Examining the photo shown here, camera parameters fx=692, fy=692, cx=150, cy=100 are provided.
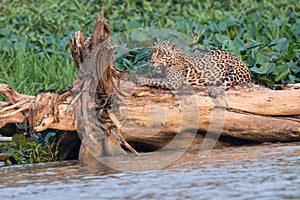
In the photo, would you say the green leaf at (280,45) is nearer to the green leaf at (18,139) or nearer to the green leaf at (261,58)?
the green leaf at (261,58)

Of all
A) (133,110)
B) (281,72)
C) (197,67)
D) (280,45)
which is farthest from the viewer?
(280,45)

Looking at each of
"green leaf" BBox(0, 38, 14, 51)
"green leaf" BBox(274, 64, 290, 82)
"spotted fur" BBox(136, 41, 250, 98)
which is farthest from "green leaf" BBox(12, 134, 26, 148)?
"green leaf" BBox(0, 38, 14, 51)

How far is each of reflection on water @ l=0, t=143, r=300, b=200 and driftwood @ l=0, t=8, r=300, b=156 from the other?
0.21 meters

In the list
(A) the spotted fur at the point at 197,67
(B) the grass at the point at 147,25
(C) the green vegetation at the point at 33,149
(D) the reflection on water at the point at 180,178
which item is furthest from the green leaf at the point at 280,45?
(C) the green vegetation at the point at 33,149

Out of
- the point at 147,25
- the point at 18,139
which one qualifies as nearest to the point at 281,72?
the point at 18,139

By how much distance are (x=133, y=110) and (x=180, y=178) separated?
114cm

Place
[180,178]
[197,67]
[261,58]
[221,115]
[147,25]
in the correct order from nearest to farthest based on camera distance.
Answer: [180,178]
[221,115]
[197,67]
[261,58]
[147,25]

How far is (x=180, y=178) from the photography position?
537 cm

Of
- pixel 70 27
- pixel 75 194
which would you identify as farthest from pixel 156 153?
pixel 70 27

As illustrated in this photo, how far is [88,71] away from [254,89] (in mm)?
1598

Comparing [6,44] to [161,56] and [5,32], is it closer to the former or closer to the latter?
[5,32]

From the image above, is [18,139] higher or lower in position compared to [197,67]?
lower

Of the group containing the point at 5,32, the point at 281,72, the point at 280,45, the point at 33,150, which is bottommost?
the point at 33,150

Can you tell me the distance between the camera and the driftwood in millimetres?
6227
